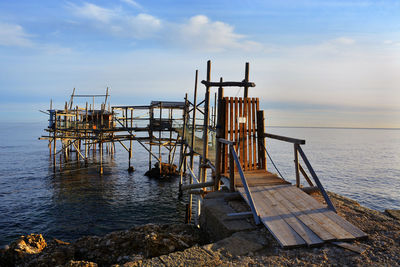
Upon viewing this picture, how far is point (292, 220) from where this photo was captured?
4.97 m

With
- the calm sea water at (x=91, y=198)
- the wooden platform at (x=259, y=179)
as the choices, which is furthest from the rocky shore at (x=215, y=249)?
the calm sea water at (x=91, y=198)

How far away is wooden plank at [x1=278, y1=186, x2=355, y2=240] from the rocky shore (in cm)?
23

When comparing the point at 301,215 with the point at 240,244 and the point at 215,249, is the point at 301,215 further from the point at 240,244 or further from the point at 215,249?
the point at 215,249

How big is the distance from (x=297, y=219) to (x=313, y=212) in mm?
549

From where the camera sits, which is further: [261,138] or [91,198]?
[91,198]

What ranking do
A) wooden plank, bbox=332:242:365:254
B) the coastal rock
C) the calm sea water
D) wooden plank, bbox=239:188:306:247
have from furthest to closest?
the calm sea water → the coastal rock → wooden plank, bbox=239:188:306:247 → wooden plank, bbox=332:242:365:254

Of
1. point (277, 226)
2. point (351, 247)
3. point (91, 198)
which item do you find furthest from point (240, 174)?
point (91, 198)

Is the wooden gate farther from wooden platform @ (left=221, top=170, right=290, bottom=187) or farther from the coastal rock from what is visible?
the coastal rock

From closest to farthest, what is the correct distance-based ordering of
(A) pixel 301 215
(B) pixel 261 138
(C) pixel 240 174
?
(A) pixel 301 215 → (C) pixel 240 174 → (B) pixel 261 138

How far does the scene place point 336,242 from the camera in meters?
4.29

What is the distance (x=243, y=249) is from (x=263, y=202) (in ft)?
5.61

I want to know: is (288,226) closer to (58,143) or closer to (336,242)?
(336,242)

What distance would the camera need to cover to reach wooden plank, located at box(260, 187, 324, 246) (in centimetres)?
432

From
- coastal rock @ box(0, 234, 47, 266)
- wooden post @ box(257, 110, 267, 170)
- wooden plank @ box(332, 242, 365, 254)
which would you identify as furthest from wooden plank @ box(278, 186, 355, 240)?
coastal rock @ box(0, 234, 47, 266)
